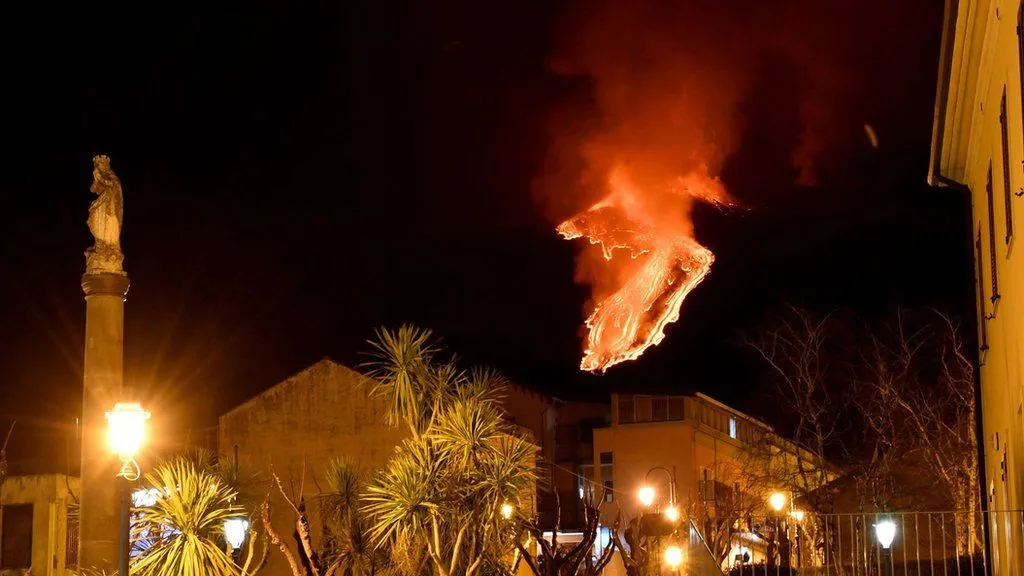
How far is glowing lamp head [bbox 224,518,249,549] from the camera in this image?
75.7ft

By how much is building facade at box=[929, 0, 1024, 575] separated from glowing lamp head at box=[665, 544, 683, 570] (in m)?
8.45

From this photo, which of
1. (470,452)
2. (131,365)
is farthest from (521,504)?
(131,365)

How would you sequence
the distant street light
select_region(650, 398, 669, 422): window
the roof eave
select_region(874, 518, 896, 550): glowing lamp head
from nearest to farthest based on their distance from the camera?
the roof eave, the distant street light, select_region(874, 518, 896, 550): glowing lamp head, select_region(650, 398, 669, 422): window

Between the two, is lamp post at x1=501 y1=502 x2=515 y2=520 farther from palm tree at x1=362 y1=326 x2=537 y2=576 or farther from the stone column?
the stone column

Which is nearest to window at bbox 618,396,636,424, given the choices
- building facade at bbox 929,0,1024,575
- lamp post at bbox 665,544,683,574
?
lamp post at bbox 665,544,683,574

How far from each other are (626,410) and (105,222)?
123 ft

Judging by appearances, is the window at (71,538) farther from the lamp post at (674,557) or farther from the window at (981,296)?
the window at (981,296)

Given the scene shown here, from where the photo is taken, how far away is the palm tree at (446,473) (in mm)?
22109

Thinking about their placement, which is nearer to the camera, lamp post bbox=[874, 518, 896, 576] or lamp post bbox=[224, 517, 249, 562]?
lamp post bbox=[874, 518, 896, 576]

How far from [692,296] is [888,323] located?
1928cm

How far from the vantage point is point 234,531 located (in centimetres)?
2328

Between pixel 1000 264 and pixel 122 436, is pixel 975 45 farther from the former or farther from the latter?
pixel 122 436

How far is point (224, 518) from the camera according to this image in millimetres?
21578

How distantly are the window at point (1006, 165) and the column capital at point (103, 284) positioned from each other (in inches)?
596
